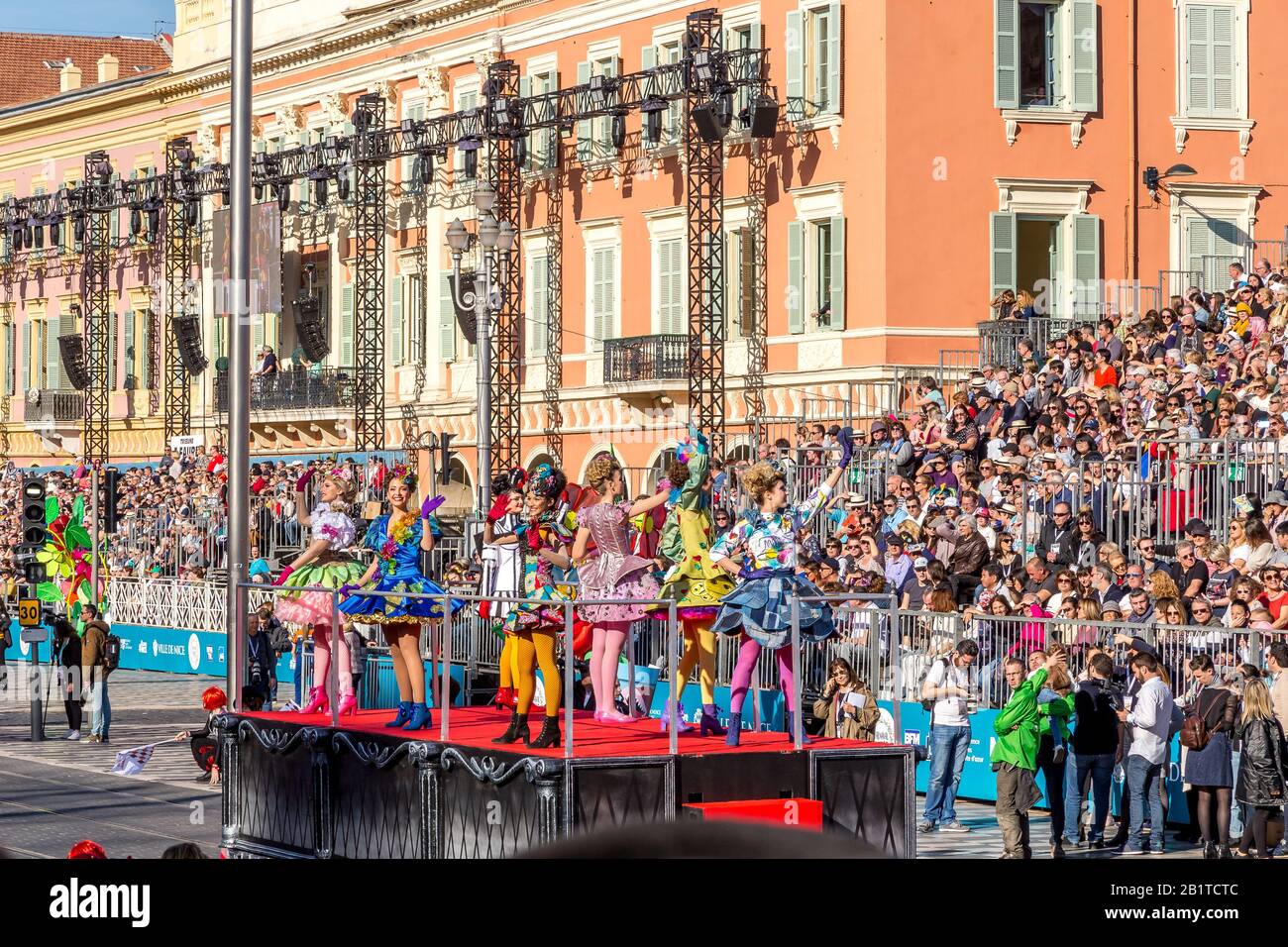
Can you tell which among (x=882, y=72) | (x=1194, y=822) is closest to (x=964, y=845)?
(x=1194, y=822)

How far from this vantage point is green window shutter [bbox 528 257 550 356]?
46281mm

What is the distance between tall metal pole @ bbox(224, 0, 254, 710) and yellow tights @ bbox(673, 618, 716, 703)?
210 inches

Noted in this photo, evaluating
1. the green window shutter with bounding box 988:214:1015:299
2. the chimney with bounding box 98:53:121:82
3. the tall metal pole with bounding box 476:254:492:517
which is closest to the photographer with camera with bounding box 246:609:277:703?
the tall metal pole with bounding box 476:254:492:517

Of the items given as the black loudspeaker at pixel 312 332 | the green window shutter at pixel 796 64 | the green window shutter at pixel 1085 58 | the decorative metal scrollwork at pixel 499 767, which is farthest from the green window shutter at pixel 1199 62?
the decorative metal scrollwork at pixel 499 767

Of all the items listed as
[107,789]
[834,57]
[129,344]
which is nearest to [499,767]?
[107,789]

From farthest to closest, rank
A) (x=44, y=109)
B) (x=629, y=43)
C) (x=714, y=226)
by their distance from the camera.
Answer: (x=44, y=109)
(x=629, y=43)
(x=714, y=226)

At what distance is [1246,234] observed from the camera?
39.3 meters

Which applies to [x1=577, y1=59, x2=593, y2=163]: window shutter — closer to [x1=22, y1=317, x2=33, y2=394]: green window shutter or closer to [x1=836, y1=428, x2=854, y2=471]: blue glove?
[x1=836, y1=428, x2=854, y2=471]: blue glove

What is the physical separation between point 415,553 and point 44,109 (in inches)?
2204

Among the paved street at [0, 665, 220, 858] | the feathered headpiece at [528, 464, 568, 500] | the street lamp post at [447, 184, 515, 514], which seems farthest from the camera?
the street lamp post at [447, 184, 515, 514]

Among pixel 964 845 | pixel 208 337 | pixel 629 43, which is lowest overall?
pixel 964 845

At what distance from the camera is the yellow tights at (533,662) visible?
12258mm

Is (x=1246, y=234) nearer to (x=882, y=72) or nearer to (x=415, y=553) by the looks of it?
(x=882, y=72)
